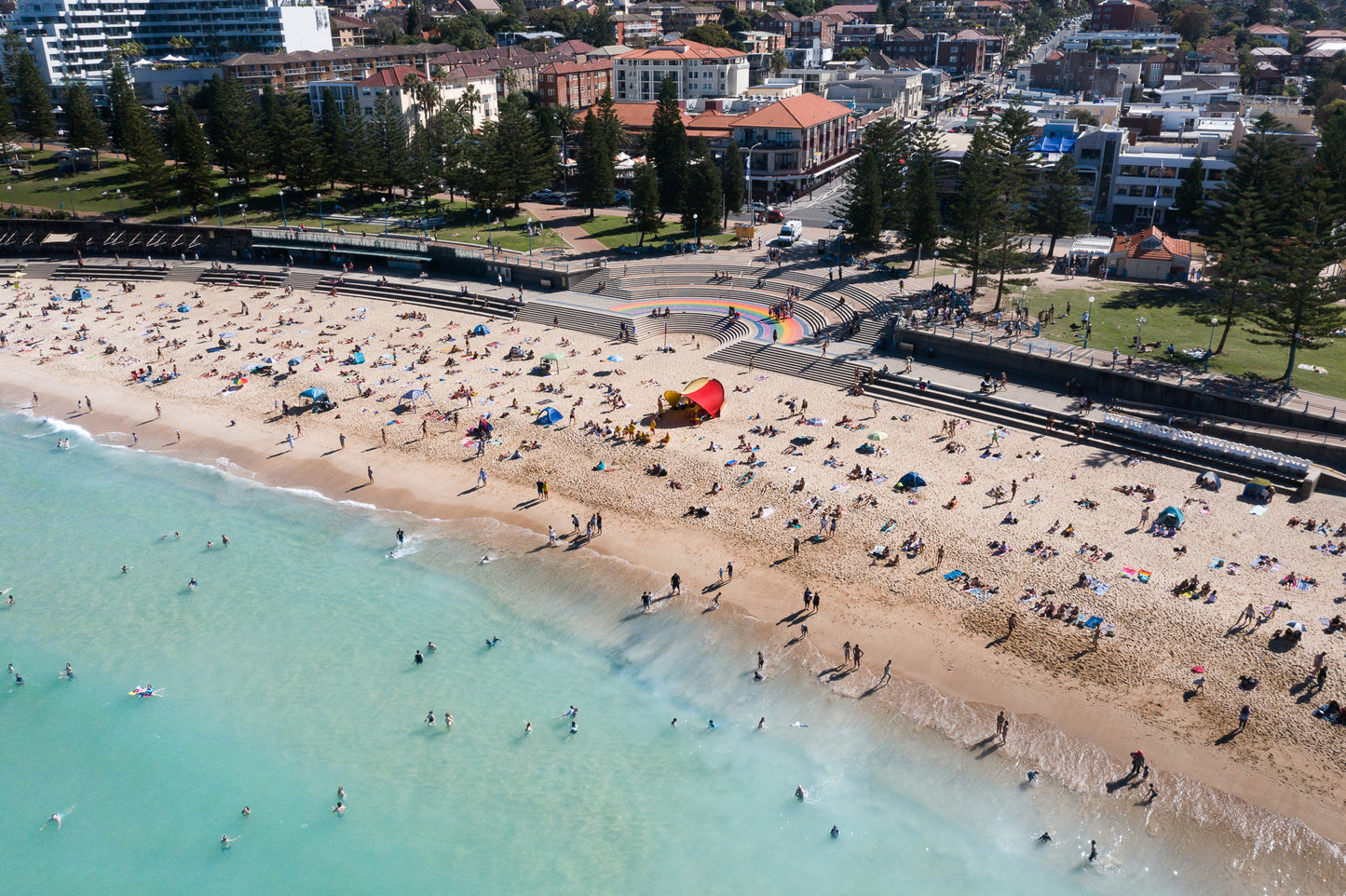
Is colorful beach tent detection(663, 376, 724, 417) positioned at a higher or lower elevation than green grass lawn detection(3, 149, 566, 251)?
lower

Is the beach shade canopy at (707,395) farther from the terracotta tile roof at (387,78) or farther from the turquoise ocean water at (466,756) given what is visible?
the terracotta tile roof at (387,78)

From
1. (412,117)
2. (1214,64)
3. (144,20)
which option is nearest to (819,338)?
(412,117)

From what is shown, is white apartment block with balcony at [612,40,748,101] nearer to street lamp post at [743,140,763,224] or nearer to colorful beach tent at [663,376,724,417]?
street lamp post at [743,140,763,224]

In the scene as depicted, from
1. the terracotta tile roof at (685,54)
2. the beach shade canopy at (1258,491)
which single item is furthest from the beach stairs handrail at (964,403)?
the terracotta tile roof at (685,54)

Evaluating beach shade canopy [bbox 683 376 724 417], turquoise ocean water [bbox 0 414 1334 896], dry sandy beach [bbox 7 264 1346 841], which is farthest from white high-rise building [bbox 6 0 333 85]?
turquoise ocean water [bbox 0 414 1334 896]

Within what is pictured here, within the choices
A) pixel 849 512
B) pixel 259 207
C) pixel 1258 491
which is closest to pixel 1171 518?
pixel 1258 491

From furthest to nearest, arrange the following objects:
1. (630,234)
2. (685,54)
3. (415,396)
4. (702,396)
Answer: (685,54)
(630,234)
(415,396)
(702,396)

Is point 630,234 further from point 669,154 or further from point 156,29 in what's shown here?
point 156,29
